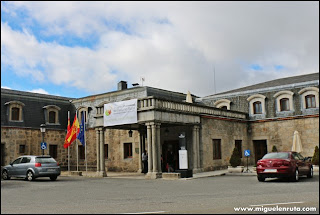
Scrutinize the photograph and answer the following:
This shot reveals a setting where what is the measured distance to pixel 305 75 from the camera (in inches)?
1254

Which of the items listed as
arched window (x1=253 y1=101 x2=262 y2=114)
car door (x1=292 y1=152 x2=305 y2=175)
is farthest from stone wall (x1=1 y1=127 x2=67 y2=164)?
car door (x1=292 y1=152 x2=305 y2=175)

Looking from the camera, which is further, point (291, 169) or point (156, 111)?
point (156, 111)

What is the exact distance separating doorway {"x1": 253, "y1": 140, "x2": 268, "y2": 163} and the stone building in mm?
32

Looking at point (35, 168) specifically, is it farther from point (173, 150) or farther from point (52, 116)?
point (52, 116)

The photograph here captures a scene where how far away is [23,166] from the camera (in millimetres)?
20828

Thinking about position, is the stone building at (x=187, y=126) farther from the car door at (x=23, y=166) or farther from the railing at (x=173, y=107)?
the car door at (x=23, y=166)

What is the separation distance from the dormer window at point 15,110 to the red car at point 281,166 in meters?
21.5

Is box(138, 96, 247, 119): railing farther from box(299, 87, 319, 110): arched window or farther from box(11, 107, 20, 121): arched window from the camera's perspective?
box(11, 107, 20, 121): arched window

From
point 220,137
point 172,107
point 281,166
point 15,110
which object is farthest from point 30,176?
point 281,166

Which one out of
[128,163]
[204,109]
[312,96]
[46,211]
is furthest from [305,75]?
[46,211]

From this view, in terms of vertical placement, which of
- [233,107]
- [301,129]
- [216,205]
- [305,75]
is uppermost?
[305,75]

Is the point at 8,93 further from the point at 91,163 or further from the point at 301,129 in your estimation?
the point at 301,129

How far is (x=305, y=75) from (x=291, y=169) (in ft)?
61.4

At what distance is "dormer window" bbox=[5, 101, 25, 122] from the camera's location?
97.2 feet
